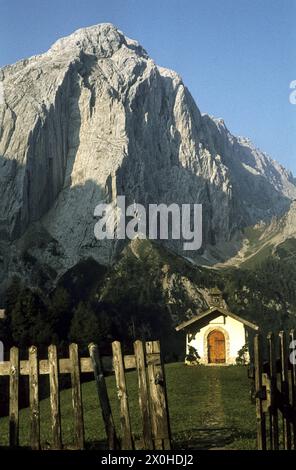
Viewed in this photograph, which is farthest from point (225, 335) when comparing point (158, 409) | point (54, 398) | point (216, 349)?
point (54, 398)

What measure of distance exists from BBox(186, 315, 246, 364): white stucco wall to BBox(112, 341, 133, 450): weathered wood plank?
4657 cm

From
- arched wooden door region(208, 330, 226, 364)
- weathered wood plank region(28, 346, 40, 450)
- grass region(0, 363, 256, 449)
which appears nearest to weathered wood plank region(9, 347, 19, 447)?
weathered wood plank region(28, 346, 40, 450)

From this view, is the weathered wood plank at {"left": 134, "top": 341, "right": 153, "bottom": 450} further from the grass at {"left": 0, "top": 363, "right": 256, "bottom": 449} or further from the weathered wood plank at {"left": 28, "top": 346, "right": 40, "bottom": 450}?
the weathered wood plank at {"left": 28, "top": 346, "right": 40, "bottom": 450}

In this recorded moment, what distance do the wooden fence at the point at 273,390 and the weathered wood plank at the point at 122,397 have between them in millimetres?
2281

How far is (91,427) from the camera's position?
25.3 meters

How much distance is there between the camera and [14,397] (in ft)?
40.3

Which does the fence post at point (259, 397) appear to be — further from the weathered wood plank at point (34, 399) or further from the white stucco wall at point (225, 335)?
the white stucco wall at point (225, 335)

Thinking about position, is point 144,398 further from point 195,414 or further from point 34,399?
point 195,414

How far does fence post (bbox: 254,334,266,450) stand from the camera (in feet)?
40.5

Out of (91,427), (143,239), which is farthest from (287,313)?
(91,427)

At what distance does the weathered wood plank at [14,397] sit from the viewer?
12.3m

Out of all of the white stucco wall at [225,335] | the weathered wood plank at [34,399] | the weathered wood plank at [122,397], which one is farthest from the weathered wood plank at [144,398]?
the white stucco wall at [225,335]

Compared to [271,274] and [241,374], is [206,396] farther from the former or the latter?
[271,274]

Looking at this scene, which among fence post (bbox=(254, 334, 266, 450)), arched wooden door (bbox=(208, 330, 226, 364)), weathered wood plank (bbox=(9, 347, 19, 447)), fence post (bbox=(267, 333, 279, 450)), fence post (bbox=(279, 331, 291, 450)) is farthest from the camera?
arched wooden door (bbox=(208, 330, 226, 364))
